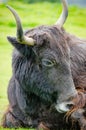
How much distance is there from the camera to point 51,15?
30047 mm

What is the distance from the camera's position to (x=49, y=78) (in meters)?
7.85

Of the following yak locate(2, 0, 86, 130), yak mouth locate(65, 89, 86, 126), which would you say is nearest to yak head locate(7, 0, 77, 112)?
yak locate(2, 0, 86, 130)

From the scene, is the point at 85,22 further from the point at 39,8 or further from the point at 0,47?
the point at 0,47

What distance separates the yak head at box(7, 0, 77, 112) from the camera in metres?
7.78

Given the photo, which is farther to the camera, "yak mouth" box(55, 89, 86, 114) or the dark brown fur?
the dark brown fur

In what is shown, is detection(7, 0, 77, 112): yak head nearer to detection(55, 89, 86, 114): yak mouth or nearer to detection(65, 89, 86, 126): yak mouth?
detection(55, 89, 86, 114): yak mouth

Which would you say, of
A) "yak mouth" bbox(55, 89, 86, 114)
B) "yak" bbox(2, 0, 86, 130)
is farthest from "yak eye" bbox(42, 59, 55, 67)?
"yak mouth" bbox(55, 89, 86, 114)

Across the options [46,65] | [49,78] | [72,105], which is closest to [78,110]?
[72,105]

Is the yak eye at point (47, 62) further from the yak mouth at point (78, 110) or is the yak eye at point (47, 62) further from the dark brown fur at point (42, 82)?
the yak mouth at point (78, 110)

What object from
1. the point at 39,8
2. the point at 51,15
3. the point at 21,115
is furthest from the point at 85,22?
the point at 21,115

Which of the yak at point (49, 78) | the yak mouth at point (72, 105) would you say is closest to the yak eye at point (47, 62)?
the yak at point (49, 78)

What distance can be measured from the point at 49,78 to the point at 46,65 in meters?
0.18

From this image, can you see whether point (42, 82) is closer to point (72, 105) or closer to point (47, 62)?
point (47, 62)

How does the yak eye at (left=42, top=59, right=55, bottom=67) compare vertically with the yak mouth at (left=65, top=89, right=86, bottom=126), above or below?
above
